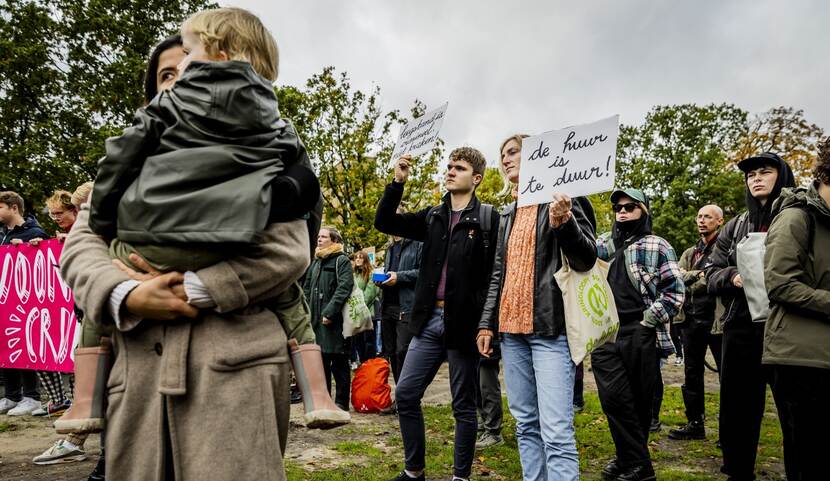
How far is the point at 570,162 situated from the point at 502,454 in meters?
3.19

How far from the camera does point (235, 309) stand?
1631 millimetres

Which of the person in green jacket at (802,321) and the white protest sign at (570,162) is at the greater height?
the white protest sign at (570,162)

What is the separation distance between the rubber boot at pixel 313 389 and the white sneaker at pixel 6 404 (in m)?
7.02

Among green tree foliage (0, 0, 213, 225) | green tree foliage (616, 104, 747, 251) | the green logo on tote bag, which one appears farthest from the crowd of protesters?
green tree foliage (616, 104, 747, 251)

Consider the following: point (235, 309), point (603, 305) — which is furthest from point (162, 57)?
point (603, 305)

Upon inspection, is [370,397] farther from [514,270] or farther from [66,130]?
[66,130]

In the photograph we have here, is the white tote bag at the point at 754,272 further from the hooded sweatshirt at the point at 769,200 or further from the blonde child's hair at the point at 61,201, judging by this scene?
the blonde child's hair at the point at 61,201

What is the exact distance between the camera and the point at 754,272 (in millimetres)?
3748

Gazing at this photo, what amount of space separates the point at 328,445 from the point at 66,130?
20204mm

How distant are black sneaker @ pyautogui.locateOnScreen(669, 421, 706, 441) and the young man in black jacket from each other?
3.05 m

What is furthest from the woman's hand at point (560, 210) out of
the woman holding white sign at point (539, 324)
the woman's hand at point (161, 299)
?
the woman's hand at point (161, 299)

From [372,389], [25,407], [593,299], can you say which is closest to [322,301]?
[372,389]

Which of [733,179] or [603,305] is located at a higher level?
[733,179]

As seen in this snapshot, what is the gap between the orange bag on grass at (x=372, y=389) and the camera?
7.14 m
